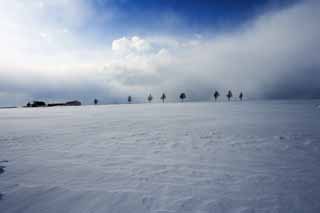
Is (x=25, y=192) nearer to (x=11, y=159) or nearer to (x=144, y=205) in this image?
(x=144, y=205)

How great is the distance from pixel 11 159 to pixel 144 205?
651 centimetres

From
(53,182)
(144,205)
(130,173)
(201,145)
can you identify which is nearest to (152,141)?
(201,145)

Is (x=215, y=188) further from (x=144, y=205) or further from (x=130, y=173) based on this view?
(x=130, y=173)

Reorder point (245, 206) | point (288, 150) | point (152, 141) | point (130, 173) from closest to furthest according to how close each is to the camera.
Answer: point (245, 206) < point (130, 173) < point (288, 150) < point (152, 141)

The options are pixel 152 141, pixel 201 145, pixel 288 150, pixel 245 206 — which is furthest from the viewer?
pixel 152 141

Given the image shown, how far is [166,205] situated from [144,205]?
462 mm

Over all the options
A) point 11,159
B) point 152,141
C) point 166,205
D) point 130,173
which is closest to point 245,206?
point 166,205

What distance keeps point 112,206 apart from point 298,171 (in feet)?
17.2

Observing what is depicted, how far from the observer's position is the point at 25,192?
15.0 ft

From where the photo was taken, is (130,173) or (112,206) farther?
(130,173)

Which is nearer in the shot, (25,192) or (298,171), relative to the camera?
(25,192)

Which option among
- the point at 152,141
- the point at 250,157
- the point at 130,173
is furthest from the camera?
the point at 152,141

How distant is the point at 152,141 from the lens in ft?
33.0

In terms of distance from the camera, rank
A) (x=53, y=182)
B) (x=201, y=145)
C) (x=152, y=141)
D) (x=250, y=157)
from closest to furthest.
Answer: (x=53, y=182) → (x=250, y=157) → (x=201, y=145) → (x=152, y=141)
